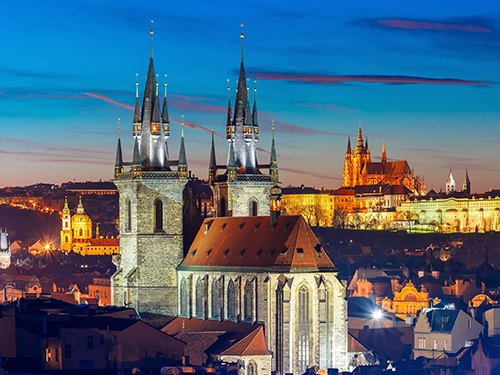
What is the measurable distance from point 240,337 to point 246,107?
21167mm

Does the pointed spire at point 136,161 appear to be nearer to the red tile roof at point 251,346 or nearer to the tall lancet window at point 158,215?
the tall lancet window at point 158,215

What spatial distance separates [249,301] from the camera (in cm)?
8081

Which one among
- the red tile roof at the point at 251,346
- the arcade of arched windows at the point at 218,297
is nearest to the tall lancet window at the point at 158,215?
the arcade of arched windows at the point at 218,297

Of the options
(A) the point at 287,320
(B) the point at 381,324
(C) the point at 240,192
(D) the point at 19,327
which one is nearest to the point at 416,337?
(B) the point at 381,324

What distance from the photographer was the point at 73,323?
7944cm

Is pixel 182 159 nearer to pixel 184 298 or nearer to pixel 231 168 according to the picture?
pixel 231 168

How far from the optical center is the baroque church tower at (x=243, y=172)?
9188cm

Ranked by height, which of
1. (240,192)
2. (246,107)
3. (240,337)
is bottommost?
(240,337)

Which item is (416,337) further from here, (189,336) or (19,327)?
(19,327)

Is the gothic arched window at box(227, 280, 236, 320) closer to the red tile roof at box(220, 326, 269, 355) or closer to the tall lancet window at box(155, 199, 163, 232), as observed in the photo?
the red tile roof at box(220, 326, 269, 355)

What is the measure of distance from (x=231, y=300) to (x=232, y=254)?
9.84ft

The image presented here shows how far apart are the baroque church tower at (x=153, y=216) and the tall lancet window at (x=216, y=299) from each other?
19.1 feet

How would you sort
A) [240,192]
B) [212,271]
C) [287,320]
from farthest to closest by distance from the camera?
[240,192] → [212,271] → [287,320]

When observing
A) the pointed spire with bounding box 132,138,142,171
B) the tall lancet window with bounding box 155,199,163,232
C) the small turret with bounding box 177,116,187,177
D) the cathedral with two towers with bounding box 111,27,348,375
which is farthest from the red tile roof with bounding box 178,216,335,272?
the pointed spire with bounding box 132,138,142,171
